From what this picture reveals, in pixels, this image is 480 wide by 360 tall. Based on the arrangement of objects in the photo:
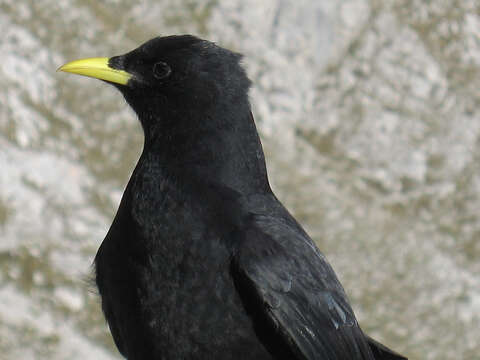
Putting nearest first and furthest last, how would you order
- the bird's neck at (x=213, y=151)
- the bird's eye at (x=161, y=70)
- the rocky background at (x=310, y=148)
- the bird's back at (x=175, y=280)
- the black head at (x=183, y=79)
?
the bird's back at (x=175, y=280), the bird's neck at (x=213, y=151), the black head at (x=183, y=79), the bird's eye at (x=161, y=70), the rocky background at (x=310, y=148)

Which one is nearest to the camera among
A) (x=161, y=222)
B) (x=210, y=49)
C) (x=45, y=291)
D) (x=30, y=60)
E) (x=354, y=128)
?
(x=161, y=222)

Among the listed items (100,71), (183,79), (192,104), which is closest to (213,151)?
(192,104)

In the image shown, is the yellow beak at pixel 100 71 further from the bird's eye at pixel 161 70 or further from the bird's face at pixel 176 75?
the bird's eye at pixel 161 70

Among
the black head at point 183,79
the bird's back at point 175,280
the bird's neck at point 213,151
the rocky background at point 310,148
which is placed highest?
the rocky background at point 310,148

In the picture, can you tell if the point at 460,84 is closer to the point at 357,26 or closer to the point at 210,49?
the point at 357,26

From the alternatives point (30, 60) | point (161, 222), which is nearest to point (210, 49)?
point (161, 222)

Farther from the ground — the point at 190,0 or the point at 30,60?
the point at 190,0

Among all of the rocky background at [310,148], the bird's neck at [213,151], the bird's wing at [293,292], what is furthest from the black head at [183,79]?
the rocky background at [310,148]
